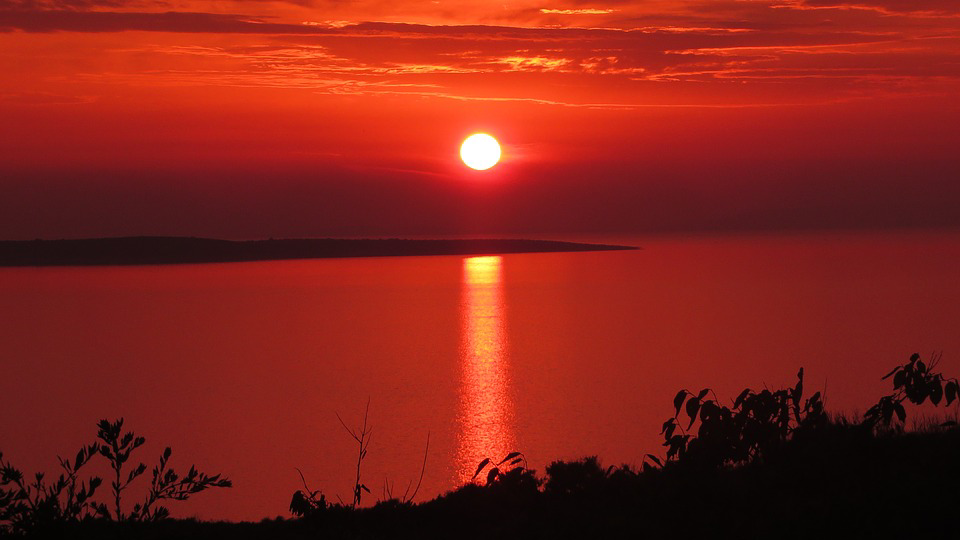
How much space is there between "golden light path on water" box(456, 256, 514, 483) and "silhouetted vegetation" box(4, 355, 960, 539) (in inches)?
872

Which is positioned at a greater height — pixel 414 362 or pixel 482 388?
pixel 414 362

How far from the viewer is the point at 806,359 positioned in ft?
208

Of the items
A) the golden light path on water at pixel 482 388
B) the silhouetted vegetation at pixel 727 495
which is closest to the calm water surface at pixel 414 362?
the golden light path on water at pixel 482 388

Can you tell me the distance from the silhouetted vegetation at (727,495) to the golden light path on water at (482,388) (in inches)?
872

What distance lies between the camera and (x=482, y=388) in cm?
5325

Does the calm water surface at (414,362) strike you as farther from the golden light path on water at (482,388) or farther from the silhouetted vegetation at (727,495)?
the silhouetted vegetation at (727,495)

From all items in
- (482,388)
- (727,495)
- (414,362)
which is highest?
(414,362)

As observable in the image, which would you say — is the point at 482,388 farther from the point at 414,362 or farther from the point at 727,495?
the point at 727,495

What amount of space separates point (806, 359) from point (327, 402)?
31.4 m

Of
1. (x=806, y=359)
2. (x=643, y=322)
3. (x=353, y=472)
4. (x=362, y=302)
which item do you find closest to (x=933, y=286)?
(x=643, y=322)

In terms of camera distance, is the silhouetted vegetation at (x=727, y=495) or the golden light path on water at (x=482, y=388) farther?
the golden light path on water at (x=482, y=388)

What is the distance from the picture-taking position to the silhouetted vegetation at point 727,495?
285 inches

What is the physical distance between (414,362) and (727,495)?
55.3 m

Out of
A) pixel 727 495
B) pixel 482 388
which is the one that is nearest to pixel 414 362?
pixel 482 388
